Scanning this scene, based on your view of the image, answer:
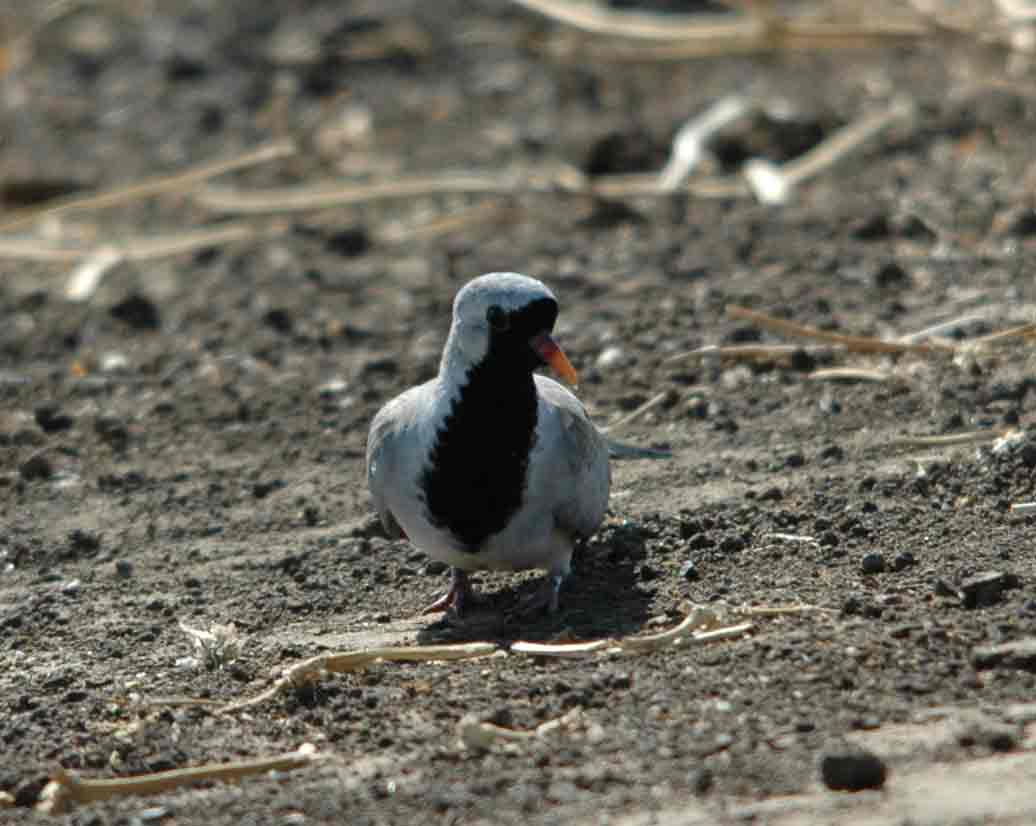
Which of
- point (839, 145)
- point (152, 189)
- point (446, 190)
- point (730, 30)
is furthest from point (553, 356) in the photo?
point (730, 30)

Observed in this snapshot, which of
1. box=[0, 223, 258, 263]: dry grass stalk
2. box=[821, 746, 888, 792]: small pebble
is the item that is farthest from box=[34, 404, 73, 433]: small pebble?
box=[821, 746, 888, 792]: small pebble

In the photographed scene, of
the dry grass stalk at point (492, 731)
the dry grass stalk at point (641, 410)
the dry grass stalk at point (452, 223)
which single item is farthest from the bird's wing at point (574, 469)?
the dry grass stalk at point (452, 223)

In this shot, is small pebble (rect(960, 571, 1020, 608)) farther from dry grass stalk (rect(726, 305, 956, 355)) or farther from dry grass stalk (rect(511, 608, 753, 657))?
dry grass stalk (rect(726, 305, 956, 355))

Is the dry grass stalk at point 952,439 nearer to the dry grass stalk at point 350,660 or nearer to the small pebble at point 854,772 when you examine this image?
the dry grass stalk at point 350,660

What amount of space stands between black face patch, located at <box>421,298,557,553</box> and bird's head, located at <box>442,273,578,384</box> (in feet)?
0.05

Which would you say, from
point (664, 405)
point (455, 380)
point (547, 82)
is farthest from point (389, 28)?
point (455, 380)

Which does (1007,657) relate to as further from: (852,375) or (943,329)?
(943,329)

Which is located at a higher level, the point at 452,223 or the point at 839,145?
the point at 839,145

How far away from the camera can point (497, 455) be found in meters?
5.10

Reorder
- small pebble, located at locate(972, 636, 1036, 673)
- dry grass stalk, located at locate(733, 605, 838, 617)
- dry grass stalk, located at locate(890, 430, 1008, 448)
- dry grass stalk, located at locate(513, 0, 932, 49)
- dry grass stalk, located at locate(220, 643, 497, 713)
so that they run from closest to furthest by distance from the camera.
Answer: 1. small pebble, located at locate(972, 636, 1036, 673)
2. dry grass stalk, located at locate(220, 643, 497, 713)
3. dry grass stalk, located at locate(733, 605, 838, 617)
4. dry grass stalk, located at locate(890, 430, 1008, 448)
5. dry grass stalk, located at locate(513, 0, 932, 49)

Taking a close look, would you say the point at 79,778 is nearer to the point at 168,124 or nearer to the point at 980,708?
the point at 980,708

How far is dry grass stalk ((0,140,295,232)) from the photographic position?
9.15m

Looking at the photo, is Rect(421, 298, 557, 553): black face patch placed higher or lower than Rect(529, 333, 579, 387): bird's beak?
lower

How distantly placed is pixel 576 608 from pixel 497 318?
82cm
